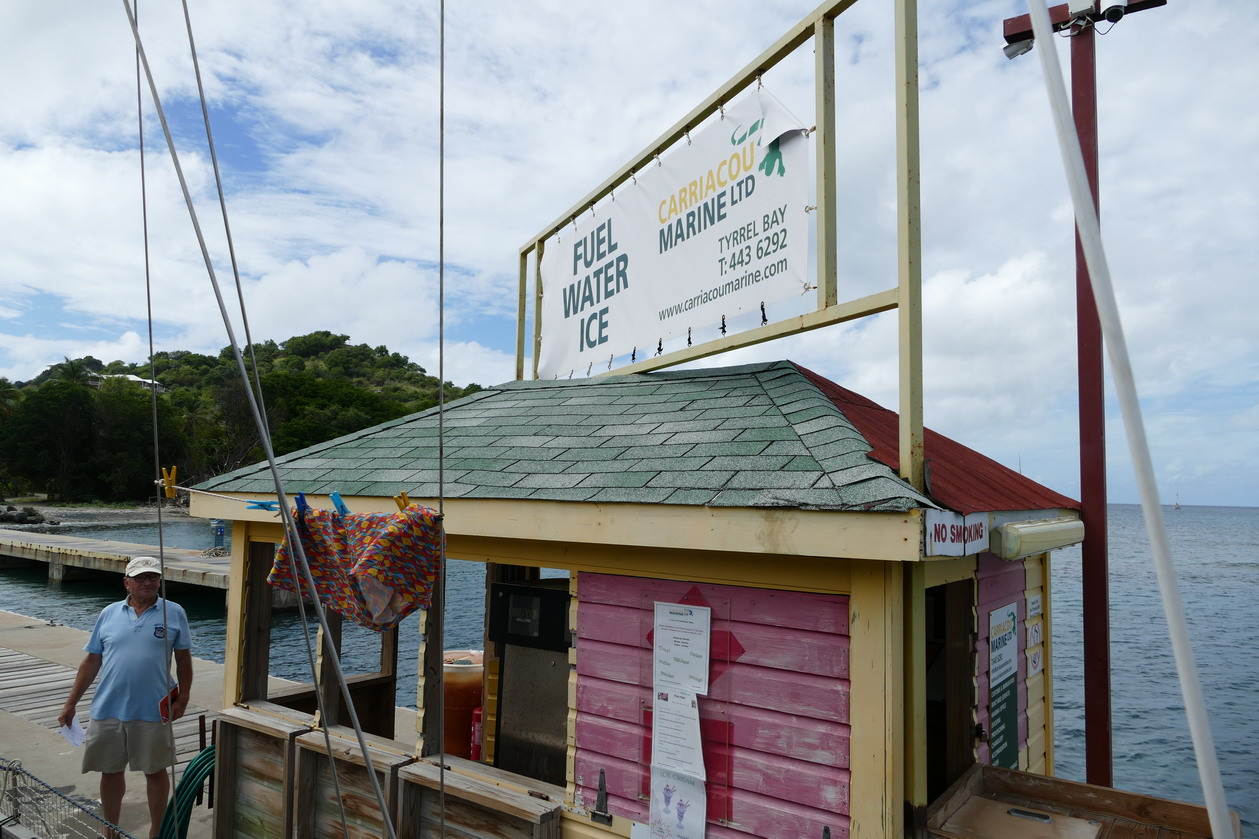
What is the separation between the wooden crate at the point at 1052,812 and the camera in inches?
140

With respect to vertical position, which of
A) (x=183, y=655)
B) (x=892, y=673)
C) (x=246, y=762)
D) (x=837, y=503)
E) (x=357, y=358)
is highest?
(x=357, y=358)

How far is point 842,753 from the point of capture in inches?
125

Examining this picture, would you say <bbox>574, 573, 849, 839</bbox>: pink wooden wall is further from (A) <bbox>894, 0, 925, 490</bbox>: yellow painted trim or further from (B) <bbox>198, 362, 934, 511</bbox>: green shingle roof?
(A) <bbox>894, 0, 925, 490</bbox>: yellow painted trim

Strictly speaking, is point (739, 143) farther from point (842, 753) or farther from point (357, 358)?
point (357, 358)

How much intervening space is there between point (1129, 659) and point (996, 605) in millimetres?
21852

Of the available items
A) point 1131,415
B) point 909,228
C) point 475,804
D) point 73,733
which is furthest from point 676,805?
point 73,733

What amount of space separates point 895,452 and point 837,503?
90 cm

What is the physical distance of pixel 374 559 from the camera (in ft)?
11.7

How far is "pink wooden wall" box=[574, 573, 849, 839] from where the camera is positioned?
3.24 m

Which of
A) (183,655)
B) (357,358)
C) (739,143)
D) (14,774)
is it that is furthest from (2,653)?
(357,358)

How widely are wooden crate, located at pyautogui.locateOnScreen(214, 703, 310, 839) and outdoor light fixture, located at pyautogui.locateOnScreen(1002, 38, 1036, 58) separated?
6.73 metres

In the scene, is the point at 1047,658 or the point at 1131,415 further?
the point at 1047,658

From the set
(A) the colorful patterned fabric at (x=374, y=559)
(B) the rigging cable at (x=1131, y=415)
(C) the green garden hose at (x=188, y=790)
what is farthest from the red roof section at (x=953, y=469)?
(C) the green garden hose at (x=188, y=790)

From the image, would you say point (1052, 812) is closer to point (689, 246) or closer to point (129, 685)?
point (689, 246)
